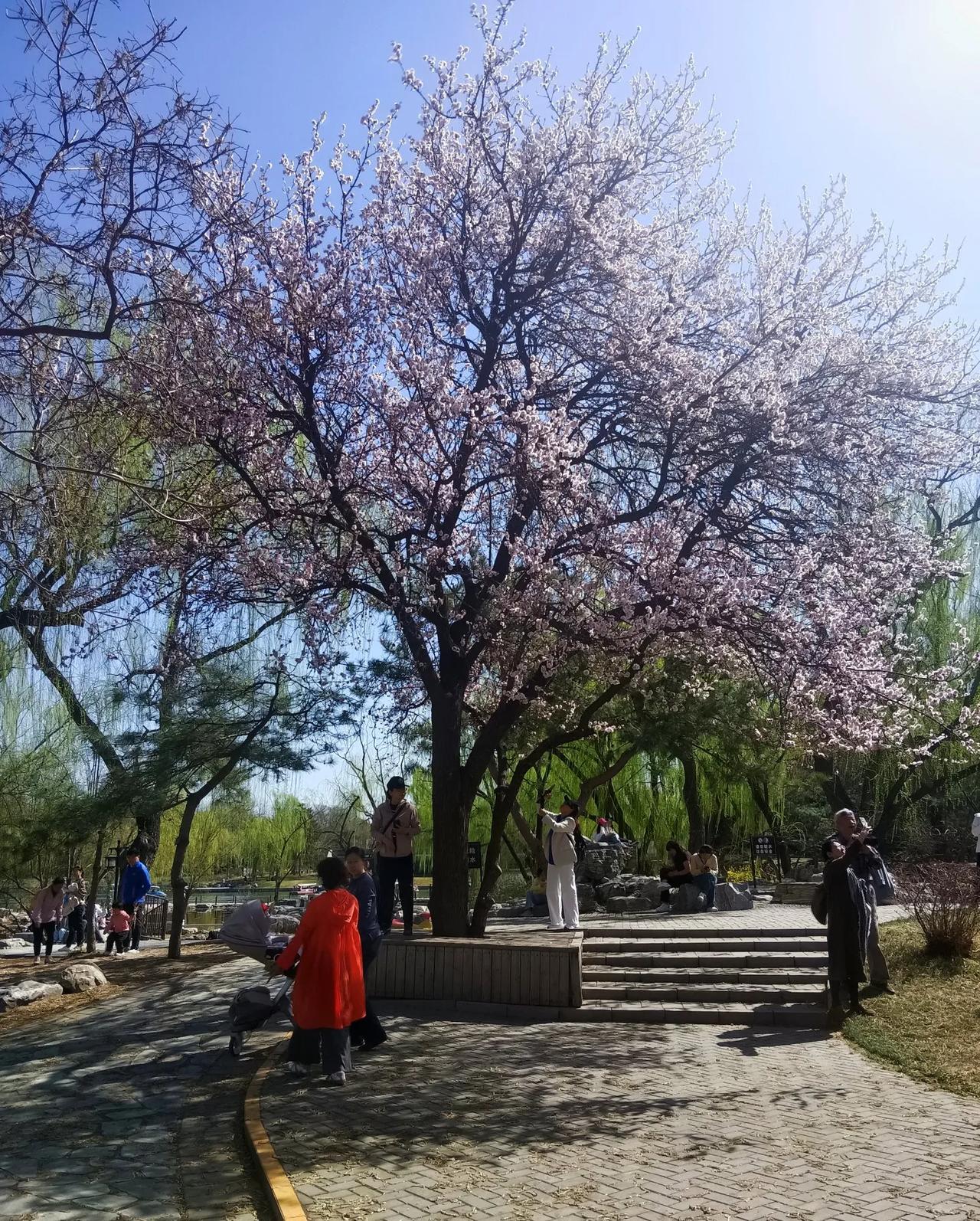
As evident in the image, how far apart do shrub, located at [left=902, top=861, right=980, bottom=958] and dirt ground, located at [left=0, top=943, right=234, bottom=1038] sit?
9.47 meters

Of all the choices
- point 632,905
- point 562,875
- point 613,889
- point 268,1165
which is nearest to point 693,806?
point 613,889

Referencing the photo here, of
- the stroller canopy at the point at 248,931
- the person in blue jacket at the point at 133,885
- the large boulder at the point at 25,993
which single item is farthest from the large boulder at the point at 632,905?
the stroller canopy at the point at 248,931

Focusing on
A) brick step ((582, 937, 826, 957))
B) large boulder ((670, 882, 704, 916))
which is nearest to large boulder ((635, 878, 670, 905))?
large boulder ((670, 882, 704, 916))

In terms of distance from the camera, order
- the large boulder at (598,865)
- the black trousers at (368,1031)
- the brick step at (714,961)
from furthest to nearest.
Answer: the large boulder at (598,865) < the brick step at (714,961) < the black trousers at (368,1031)

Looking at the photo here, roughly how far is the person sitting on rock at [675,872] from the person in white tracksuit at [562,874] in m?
4.32

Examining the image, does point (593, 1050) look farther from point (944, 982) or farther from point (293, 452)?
point (293, 452)

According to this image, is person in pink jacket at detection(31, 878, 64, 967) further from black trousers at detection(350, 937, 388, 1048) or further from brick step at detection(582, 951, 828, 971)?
black trousers at detection(350, 937, 388, 1048)

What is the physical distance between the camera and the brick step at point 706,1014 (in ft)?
32.2

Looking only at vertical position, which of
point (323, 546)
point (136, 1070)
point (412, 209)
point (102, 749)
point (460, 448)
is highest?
point (412, 209)

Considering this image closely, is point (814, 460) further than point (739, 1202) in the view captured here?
Yes

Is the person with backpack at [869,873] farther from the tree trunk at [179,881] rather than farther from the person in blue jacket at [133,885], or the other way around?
the person in blue jacket at [133,885]

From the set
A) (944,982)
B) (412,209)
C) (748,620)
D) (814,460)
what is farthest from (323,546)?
(944,982)

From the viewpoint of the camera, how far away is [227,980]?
13164 mm

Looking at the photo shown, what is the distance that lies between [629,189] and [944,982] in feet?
31.6
